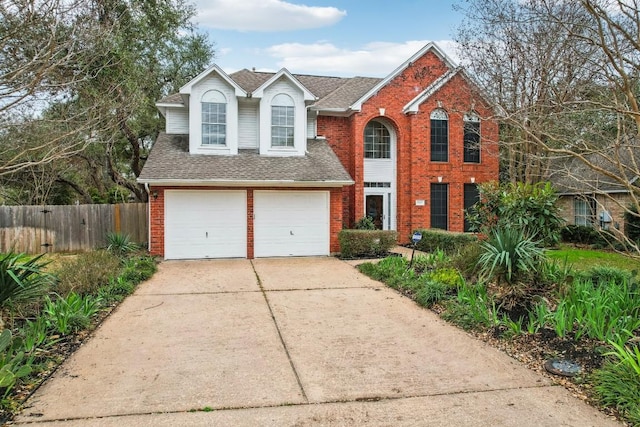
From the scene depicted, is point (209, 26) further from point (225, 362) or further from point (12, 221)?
point (225, 362)

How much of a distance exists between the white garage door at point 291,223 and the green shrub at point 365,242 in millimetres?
950

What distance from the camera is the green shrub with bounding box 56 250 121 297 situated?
755cm

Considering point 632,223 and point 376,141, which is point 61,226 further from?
point 632,223

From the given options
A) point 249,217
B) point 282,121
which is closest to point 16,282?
point 249,217

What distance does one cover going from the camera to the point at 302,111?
14594mm

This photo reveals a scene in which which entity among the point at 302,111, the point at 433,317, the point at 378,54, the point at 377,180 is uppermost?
the point at 378,54

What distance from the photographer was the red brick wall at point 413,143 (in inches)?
639

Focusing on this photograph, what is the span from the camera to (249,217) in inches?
529

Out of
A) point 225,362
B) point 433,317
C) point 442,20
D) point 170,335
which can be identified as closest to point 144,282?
point 170,335

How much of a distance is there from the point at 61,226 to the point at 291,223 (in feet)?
26.7

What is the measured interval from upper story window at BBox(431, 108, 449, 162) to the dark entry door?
2.66 meters

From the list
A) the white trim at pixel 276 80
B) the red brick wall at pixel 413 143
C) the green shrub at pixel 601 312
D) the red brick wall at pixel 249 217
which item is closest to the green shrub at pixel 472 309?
the green shrub at pixel 601 312

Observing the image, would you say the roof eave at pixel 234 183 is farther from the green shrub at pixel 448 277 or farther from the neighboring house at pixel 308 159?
the green shrub at pixel 448 277

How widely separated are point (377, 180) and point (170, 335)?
40.1 feet
